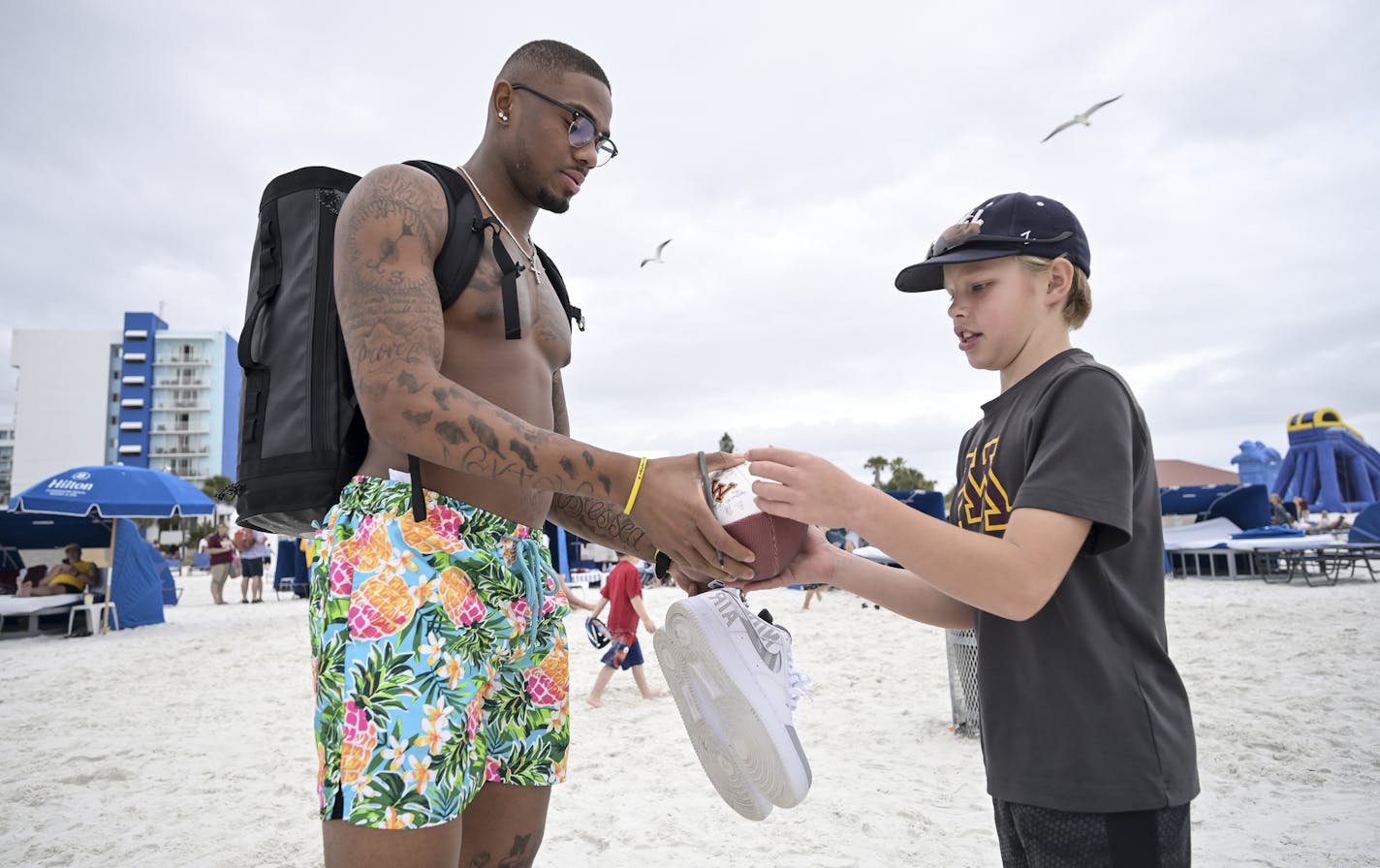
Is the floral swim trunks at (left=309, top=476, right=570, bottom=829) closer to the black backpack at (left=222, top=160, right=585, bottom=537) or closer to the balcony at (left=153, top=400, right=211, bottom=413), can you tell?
the black backpack at (left=222, top=160, right=585, bottom=537)

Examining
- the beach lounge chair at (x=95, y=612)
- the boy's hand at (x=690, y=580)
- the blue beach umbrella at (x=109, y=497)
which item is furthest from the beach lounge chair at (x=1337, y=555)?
the beach lounge chair at (x=95, y=612)

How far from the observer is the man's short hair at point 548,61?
230 centimetres

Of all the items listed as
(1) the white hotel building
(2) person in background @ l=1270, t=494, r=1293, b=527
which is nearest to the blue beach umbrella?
(2) person in background @ l=1270, t=494, r=1293, b=527

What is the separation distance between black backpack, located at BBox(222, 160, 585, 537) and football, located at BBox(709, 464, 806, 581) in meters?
0.68

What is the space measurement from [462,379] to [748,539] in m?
0.85

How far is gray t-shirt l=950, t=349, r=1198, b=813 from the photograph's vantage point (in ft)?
5.32

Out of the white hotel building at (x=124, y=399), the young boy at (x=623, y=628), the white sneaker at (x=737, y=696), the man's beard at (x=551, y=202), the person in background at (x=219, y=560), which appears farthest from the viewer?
the white hotel building at (x=124, y=399)

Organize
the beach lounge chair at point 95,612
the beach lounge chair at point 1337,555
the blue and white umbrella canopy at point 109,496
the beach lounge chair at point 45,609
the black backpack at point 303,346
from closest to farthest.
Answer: the black backpack at point 303,346, the blue and white umbrella canopy at point 109,496, the beach lounge chair at point 45,609, the beach lounge chair at point 95,612, the beach lounge chair at point 1337,555

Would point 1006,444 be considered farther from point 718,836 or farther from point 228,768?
point 228,768

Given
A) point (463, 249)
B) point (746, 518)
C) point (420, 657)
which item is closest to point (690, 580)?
point (746, 518)

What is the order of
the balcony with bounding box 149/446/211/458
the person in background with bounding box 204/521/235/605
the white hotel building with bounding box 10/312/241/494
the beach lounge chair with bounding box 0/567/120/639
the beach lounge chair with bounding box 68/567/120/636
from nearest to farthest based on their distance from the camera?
the beach lounge chair with bounding box 0/567/120/639 < the beach lounge chair with bounding box 68/567/120/636 < the person in background with bounding box 204/521/235/605 < the white hotel building with bounding box 10/312/241/494 < the balcony with bounding box 149/446/211/458

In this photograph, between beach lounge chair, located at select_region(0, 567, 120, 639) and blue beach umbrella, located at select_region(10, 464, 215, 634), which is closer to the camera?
blue beach umbrella, located at select_region(10, 464, 215, 634)

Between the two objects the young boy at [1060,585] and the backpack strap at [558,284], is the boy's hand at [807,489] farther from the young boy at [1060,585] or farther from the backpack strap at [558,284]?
the backpack strap at [558,284]

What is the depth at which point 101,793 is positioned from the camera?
5551 millimetres
